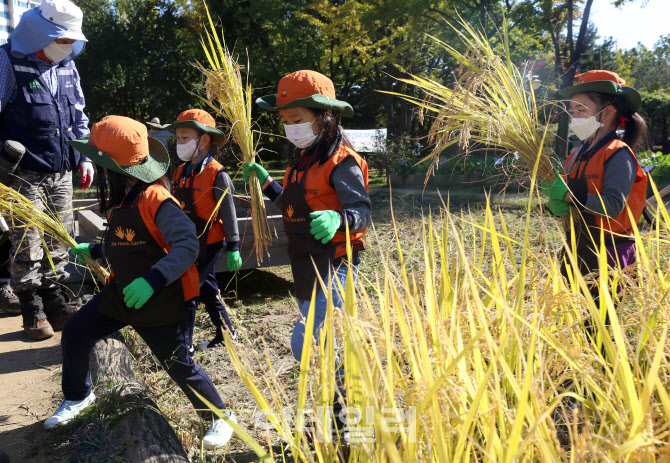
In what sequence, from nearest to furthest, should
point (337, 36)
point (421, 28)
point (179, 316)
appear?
point (179, 316)
point (421, 28)
point (337, 36)

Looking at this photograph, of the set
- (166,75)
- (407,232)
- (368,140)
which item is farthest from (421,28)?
(166,75)

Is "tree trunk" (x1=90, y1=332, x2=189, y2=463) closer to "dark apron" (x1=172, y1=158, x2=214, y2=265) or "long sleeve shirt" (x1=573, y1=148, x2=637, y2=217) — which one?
"dark apron" (x1=172, y1=158, x2=214, y2=265)

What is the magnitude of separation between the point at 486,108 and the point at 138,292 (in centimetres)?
159

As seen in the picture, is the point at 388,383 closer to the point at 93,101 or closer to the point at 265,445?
the point at 265,445

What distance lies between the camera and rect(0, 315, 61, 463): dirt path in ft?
8.30

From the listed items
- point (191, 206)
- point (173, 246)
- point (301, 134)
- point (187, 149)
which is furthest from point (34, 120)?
point (301, 134)

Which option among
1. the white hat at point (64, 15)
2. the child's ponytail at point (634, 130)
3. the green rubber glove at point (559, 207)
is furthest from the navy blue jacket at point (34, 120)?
the child's ponytail at point (634, 130)

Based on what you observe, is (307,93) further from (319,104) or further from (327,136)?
(327,136)

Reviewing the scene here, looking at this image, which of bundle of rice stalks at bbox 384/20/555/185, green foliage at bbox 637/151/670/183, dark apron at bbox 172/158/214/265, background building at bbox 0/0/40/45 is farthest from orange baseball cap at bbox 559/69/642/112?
background building at bbox 0/0/40/45

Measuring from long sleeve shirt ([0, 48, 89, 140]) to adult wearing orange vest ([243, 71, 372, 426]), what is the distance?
208 centimetres

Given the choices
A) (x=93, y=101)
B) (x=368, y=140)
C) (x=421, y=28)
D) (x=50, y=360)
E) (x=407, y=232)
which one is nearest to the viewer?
(x=50, y=360)

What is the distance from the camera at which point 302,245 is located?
2.45 meters

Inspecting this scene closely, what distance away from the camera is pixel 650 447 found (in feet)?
2.96

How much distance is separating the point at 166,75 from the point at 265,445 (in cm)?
2023
